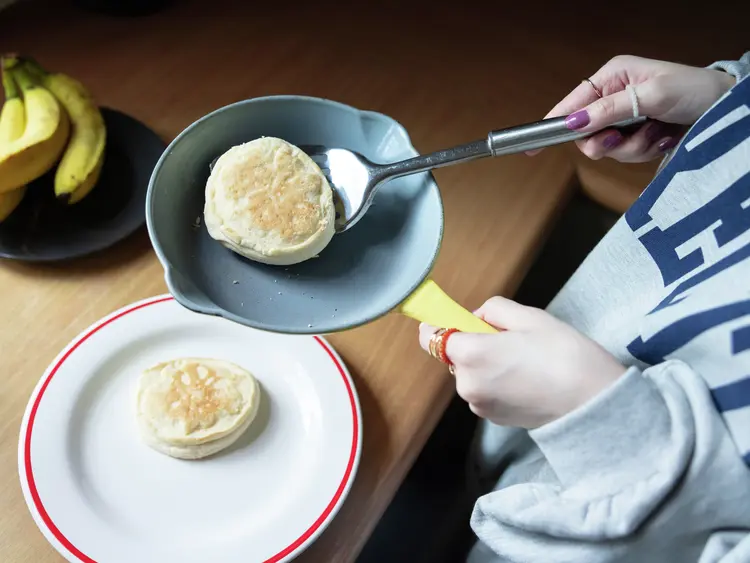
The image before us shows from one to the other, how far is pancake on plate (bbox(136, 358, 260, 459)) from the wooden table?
0.11 metres

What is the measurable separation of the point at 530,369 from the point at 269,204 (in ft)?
0.83

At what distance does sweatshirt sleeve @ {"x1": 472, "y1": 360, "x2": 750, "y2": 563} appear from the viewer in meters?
0.39

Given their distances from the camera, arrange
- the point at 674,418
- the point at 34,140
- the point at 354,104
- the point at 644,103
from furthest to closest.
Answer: the point at 354,104 < the point at 34,140 < the point at 644,103 < the point at 674,418

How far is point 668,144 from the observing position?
0.57 meters

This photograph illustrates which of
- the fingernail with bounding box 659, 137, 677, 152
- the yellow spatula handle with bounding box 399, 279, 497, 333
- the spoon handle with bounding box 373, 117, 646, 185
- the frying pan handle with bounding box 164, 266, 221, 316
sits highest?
the fingernail with bounding box 659, 137, 677, 152

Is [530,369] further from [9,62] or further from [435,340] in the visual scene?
[9,62]

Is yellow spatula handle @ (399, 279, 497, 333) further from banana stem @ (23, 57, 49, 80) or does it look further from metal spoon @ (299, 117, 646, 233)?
banana stem @ (23, 57, 49, 80)

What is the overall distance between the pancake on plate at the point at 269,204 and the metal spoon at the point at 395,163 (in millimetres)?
19

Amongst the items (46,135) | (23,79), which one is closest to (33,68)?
(23,79)

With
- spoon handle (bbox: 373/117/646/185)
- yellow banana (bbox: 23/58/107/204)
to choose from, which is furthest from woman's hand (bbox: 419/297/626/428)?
yellow banana (bbox: 23/58/107/204)

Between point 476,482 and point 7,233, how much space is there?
0.58 metres

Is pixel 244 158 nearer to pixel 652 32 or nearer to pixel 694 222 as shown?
pixel 694 222

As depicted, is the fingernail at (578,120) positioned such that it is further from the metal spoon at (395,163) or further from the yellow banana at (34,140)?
the yellow banana at (34,140)

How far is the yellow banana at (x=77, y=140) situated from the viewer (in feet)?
2.14
